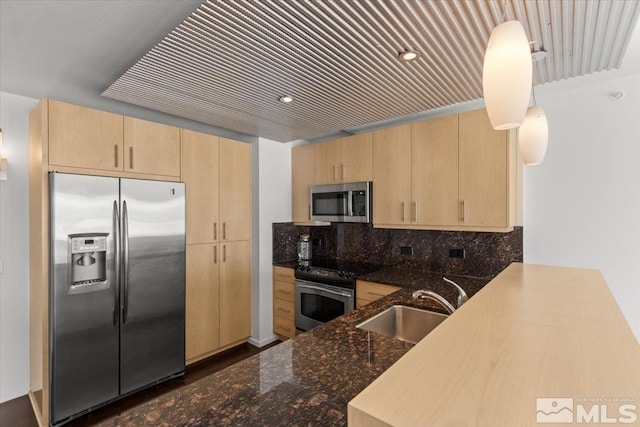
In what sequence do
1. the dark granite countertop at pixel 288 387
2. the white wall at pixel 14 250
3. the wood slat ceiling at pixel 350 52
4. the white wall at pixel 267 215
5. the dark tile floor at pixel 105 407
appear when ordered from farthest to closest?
the white wall at pixel 267 215
the white wall at pixel 14 250
the dark tile floor at pixel 105 407
the wood slat ceiling at pixel 350 52
the dark granite countertop at pixel 288 387

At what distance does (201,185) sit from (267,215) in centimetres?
86

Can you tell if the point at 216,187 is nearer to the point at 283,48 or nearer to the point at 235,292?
the point at 235,292

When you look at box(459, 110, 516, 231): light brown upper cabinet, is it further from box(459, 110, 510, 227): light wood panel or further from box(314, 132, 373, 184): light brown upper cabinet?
box(314, 132, 373, 184): light brown upper cabinet

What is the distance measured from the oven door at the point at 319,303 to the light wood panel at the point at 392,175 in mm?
808

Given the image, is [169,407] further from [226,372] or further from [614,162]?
[614,162]

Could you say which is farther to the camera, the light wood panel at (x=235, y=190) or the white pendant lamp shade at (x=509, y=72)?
the light wood panel at (x=235, y=190)

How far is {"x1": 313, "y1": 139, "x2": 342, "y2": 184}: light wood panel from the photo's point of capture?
3.36 metres

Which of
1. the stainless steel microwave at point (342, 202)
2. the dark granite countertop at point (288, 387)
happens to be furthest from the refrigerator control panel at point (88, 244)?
the stainless steel microwave at point (342, 202)

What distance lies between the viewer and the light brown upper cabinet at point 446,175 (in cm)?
235

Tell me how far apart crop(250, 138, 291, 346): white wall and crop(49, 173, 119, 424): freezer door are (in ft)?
4.70

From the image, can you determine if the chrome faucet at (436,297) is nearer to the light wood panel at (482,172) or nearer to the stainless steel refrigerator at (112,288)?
the light wood panel at (482,172)

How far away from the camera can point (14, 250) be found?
2.48 metres

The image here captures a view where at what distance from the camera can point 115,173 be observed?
241 cm

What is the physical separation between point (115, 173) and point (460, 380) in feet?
8.90
